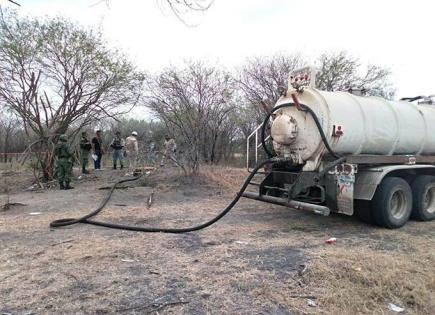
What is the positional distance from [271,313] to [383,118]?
213 inches

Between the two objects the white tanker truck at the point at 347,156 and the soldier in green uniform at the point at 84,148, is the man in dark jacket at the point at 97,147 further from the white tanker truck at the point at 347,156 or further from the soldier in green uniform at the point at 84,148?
the white tanker truck at the point at 347,156

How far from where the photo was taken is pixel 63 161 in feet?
41.9

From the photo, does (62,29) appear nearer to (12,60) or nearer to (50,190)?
(12,60)

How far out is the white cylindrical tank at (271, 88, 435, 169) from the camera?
299 inches

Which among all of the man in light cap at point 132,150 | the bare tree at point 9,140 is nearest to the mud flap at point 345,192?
the man in light cap at point 132,150

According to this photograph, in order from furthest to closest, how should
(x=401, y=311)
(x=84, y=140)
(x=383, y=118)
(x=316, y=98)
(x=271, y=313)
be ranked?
(x=84, y=140)
(x=383, y=118)
(x=316, y=98)
(x=401, y=311)
(x=271, y=313)

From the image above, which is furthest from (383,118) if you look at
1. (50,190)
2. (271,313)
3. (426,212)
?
(50,190)

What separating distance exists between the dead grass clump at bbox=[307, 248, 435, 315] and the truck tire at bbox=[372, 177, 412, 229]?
1783mm

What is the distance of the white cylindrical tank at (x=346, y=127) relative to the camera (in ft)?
24.9

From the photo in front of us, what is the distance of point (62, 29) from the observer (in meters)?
→ 14.7

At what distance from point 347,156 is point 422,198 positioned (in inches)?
92.1

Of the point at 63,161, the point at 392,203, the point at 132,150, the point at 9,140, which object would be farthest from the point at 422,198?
the point at 9,140

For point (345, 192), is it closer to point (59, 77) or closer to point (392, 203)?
point (392, 203)

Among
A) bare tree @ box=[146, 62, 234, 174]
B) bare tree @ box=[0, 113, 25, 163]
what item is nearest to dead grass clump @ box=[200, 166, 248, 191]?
bare tree @ box=[146, 62, 234, 174]
